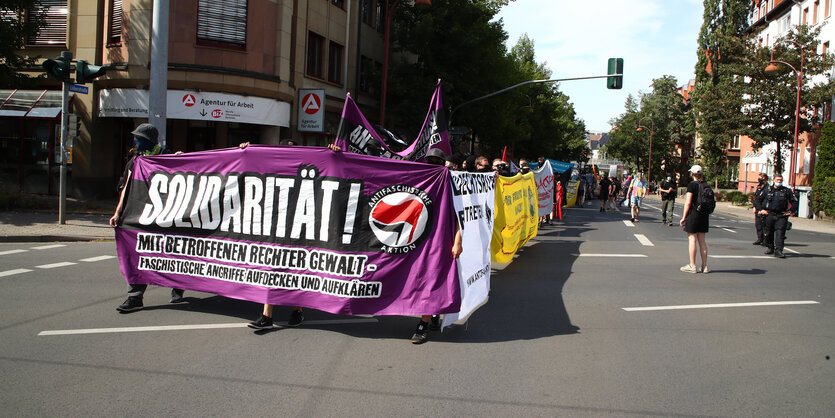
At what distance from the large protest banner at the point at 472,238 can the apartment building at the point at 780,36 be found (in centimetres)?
2988

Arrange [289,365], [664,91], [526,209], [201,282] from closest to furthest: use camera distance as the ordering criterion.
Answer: [289,365]
[201,282]
[526,209]
[664,91]

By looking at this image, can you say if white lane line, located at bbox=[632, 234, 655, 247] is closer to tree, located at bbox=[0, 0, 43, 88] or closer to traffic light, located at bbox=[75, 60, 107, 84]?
traffic light, located at bbox=[75, 60, 107, 84]

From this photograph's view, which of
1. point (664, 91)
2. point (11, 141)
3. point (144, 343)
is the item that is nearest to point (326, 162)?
point (144, 343)

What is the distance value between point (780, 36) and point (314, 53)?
3412cm

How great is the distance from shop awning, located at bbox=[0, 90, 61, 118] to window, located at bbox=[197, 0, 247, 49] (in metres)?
5.37

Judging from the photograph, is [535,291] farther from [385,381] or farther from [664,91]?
[664,91]

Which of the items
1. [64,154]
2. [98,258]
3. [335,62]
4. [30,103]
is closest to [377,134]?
[98,258]

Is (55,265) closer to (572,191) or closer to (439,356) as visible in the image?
(439,356)

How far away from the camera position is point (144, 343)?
17.9ft

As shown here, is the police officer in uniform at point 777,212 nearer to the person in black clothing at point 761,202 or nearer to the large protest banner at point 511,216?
the person in black clothing at point 761,202

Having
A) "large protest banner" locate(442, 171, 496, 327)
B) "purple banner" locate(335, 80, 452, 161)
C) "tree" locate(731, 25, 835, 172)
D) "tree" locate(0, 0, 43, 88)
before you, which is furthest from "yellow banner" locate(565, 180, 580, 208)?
"large protest banner" locate(442, 171, 496, 327)

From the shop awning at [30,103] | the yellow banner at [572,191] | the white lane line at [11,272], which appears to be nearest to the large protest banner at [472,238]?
the white lane line at [11,272]

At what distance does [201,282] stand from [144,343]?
1.14m

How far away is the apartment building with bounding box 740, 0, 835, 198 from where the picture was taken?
3909 cm
